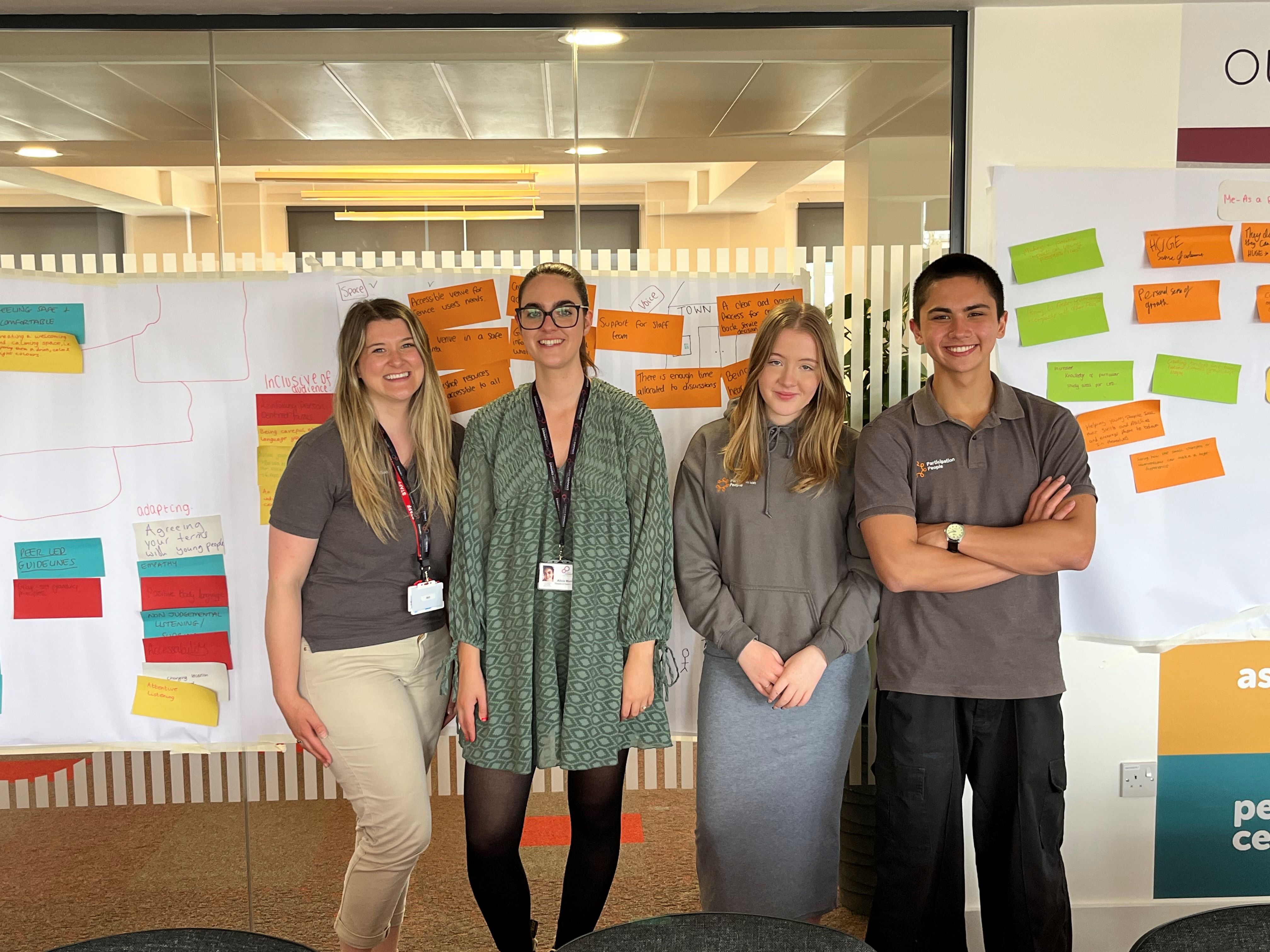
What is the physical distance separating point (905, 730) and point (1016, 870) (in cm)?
43

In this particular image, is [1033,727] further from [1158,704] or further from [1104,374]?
[1104,374]

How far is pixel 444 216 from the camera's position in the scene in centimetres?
265

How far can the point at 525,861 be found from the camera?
281 centimetres

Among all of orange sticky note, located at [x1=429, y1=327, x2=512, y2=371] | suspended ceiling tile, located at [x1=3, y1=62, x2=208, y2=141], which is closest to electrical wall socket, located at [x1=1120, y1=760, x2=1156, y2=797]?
orange sticky note, located at [x1=429, y1=327, x2=512, y2=371]

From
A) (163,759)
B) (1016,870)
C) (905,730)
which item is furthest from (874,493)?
(163,759)

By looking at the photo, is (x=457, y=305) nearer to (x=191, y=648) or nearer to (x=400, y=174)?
(x=400, y=174)

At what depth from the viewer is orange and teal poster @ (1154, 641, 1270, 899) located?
2.74 metres

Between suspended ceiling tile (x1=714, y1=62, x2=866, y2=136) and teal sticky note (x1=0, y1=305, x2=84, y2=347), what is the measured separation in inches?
76.3

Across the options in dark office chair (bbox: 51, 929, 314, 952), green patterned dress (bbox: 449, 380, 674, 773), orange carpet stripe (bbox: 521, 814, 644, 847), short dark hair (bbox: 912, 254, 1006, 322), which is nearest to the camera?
dark office chair (bbox: 51, 929, 314, 952)

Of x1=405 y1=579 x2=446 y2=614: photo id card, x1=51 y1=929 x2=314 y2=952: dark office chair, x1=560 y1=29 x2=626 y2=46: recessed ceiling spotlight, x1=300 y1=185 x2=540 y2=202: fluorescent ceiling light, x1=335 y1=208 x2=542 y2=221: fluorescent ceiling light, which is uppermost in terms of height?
x1=560 y1=29 x2=626 y2=46: recessed ceiling spotlight

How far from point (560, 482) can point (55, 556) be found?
161 cm

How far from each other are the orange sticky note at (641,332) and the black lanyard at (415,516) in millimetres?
705

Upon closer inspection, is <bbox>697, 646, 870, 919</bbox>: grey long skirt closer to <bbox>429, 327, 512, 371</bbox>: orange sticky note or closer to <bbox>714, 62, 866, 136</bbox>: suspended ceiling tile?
<bbox>429, 327, 512, 371</bbox>: orange sticky note

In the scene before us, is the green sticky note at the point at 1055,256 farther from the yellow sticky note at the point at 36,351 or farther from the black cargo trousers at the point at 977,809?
the yellow sticky note at the point at 36,351
